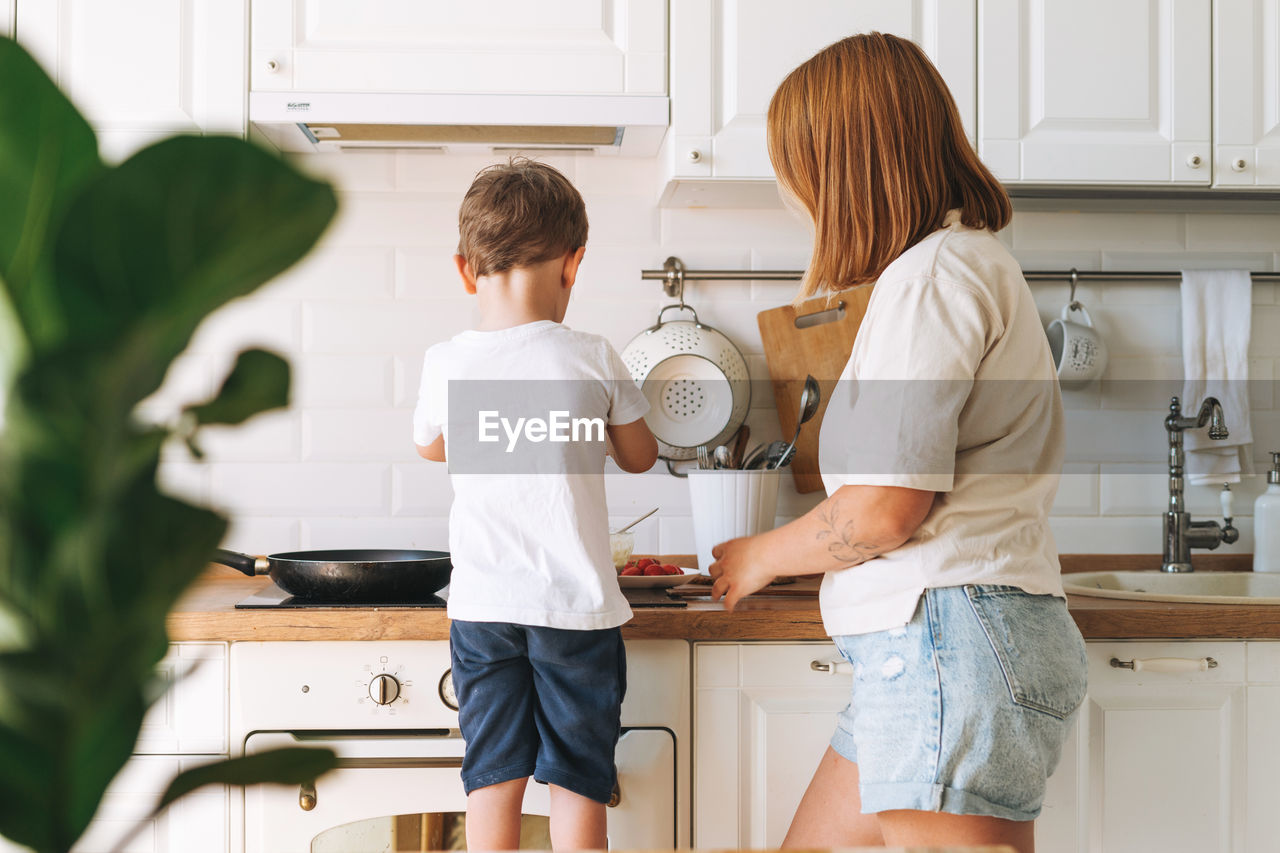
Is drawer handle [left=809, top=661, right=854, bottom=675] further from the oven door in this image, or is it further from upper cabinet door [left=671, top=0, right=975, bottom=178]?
A: upper cabinet door [left=671, top=0, right=975, bottom=178]

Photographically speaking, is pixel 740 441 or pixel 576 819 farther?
Result: pixel 740 441

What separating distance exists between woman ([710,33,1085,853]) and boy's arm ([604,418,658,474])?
0.32 m

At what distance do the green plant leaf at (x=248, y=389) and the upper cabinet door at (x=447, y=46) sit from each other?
152 centimetres

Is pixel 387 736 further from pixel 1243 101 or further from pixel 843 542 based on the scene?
pixel 1243 101

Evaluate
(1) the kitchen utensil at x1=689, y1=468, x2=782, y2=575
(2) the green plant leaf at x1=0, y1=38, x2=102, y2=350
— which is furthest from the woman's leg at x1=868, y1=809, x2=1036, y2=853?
(2) the green plant leaf at x1=0, y1=38, x2=102, y2=350

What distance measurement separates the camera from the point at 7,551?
229mm

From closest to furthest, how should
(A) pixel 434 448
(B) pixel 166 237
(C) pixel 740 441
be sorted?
(B) pixel 166 237, (A) pixel 434 448, (C) pixel 740 441

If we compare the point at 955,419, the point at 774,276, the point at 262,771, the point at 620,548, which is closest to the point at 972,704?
the point at 955,419

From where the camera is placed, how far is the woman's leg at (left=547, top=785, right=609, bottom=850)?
1326 mm

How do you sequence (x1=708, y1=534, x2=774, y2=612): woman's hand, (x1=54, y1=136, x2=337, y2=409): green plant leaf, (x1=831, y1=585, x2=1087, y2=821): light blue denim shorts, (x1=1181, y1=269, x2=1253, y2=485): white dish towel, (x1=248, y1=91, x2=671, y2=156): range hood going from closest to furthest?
1. (x1=54, y1=136, x2=337, y2=409): green plant leaf
2. (x1=831, y1=585, x2=1087, y2=821): light blue denim shorts
3. (x1=708, y1=534, x2=774, y2=612): woman's hand
4. (x1=248, y1=91, x2=671, y2=156): range hood
5. (x1=1181, y1=269, x2=1253, y2=485): white dish towel

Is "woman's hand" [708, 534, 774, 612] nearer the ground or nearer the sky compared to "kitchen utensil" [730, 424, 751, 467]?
nearer the ground

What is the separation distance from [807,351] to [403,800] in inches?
41.2

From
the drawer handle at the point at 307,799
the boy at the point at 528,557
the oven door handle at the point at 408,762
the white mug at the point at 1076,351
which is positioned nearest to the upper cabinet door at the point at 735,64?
the boy at the point at 528,557

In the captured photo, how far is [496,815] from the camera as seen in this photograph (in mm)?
1329
